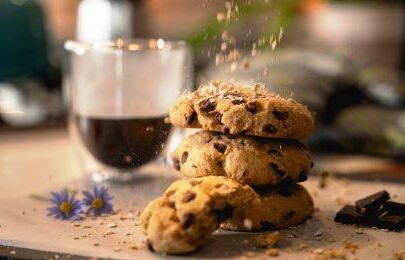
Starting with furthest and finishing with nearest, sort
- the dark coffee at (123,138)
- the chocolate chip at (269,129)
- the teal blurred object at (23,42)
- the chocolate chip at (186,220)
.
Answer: the teal blurred object at (23,42) → the dark coffee at (123,138) → the chocolate chip at (269,129) → the chocolate chip at (186,220)

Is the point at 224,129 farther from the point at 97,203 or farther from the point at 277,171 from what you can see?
the point at 97,203

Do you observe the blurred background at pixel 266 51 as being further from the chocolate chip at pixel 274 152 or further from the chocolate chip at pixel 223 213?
the chocolate chip at pixel 223 213

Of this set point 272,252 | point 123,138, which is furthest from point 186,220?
point 123,138

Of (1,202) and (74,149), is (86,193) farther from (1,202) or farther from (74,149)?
(74,149)

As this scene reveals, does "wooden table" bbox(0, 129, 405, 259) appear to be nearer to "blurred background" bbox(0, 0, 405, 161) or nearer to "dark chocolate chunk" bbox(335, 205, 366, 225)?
"dark chocolate chunk" bbox(335, 205, 366, 225)

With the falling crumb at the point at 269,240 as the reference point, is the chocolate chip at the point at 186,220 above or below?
above

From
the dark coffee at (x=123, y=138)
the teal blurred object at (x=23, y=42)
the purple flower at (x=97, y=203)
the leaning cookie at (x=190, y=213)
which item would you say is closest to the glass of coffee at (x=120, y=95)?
the dark coffee at (x=123, y=138)
